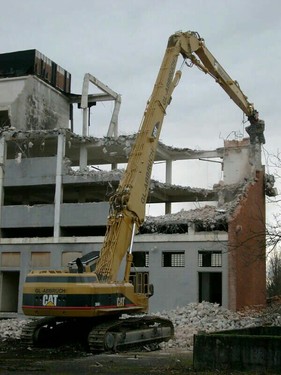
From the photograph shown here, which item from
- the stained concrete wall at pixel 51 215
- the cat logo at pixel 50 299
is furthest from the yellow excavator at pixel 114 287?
the stained concrete wall at pixel 51 215

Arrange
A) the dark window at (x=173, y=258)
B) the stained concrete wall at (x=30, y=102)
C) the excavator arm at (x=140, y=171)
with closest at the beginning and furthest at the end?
the excavator arm at (x=140, y=171) → the dark window at (x=173, y=258) → the stained concrete wall at (x=30, y=102)

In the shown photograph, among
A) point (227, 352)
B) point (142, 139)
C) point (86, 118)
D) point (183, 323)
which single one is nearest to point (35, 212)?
point (86, 118)

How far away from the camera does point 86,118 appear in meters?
41.3

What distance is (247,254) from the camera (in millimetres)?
31219

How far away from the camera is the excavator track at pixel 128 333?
17.5m

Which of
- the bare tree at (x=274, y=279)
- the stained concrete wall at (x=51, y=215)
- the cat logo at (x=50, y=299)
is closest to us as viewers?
the cat logo at (x=50, y=299)

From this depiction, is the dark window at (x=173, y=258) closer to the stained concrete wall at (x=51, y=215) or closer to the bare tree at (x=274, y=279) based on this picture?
the stained concrete wall at (x=51, y=215)

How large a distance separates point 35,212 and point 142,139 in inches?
631

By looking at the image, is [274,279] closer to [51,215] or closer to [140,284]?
[51,215]

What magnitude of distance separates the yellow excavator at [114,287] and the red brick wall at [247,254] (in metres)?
9.15

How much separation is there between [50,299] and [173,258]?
14.2 metres

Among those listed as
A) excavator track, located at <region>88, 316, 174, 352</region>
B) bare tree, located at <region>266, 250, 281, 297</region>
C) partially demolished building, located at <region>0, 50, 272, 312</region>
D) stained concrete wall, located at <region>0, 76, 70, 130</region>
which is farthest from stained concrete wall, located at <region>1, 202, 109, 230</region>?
bare tree, located at <region>266, 250, 281, 297</region>

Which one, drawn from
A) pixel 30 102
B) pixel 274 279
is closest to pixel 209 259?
pixel 30 102

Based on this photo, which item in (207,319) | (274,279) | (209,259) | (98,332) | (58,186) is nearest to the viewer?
(98,332)
